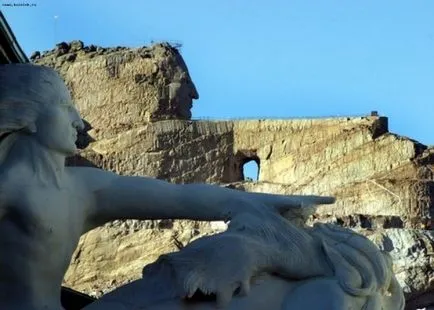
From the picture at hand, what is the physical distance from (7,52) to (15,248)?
0.66 meters

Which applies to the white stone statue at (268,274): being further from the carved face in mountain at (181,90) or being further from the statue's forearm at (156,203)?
the carved face in mountain at (181,90)

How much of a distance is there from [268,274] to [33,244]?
0.53 m

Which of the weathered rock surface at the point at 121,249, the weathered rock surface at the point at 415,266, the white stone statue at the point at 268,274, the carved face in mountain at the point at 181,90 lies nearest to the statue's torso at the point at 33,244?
the white stone statue at the point at 268,274

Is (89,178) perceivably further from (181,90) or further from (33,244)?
(181,90)

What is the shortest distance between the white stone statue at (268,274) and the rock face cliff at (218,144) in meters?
25.8

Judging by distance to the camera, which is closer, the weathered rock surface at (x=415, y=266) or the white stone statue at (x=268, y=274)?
the white stone statue at (x=268, y=274)

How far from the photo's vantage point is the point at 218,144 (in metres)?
35.0

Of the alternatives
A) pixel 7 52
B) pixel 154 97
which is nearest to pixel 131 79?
pixel 154 97

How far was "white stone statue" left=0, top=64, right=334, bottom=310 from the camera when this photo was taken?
10.1ft

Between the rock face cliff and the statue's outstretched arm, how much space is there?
1013 inches

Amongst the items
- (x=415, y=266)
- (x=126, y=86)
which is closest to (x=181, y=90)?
(x=126, y=86)

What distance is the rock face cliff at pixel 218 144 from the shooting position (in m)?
30.8

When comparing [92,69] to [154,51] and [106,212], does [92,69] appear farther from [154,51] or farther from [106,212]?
[106,212]

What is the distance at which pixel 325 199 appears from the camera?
11.1ft
